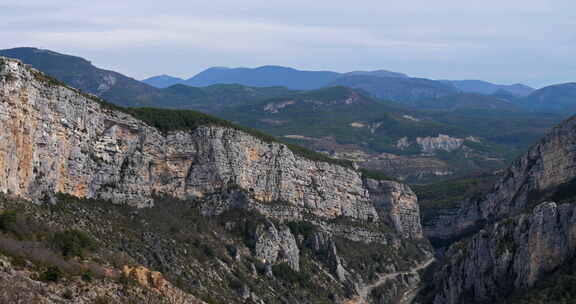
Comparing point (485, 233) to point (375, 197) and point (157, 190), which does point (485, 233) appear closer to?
point (157, 190)

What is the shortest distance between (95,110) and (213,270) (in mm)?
24706

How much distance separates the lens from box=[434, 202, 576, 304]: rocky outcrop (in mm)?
109062

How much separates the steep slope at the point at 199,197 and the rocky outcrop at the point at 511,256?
734 inches

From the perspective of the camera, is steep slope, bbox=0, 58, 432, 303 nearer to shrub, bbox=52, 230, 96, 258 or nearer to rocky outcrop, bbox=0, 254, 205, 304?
shrub, bbox=52, 230, 96, 258

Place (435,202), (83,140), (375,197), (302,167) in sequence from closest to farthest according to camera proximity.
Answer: (83,140) < (302,167) < (375,197) < (435,202)

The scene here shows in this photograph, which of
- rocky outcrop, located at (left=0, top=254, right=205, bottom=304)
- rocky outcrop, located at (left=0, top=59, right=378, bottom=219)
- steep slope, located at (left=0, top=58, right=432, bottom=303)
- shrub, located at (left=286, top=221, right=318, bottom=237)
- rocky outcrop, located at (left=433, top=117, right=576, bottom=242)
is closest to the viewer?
rocky outcrop, located at (left=0, top=254, right=205, bottom=304)

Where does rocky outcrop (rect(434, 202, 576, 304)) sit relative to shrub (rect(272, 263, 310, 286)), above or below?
above

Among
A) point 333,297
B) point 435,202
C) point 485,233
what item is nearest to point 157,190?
point 333,297

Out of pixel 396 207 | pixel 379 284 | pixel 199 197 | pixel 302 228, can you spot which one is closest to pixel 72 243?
pixel 199 197

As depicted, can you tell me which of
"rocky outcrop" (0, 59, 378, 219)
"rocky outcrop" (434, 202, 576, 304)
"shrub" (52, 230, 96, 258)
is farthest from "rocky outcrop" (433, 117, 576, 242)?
"shrub" (52, 230, 96, 258)

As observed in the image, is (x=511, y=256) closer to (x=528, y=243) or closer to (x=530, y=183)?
(x=528, y=243)

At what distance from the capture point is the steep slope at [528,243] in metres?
109

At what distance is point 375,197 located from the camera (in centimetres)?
18112

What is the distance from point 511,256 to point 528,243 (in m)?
3.65
